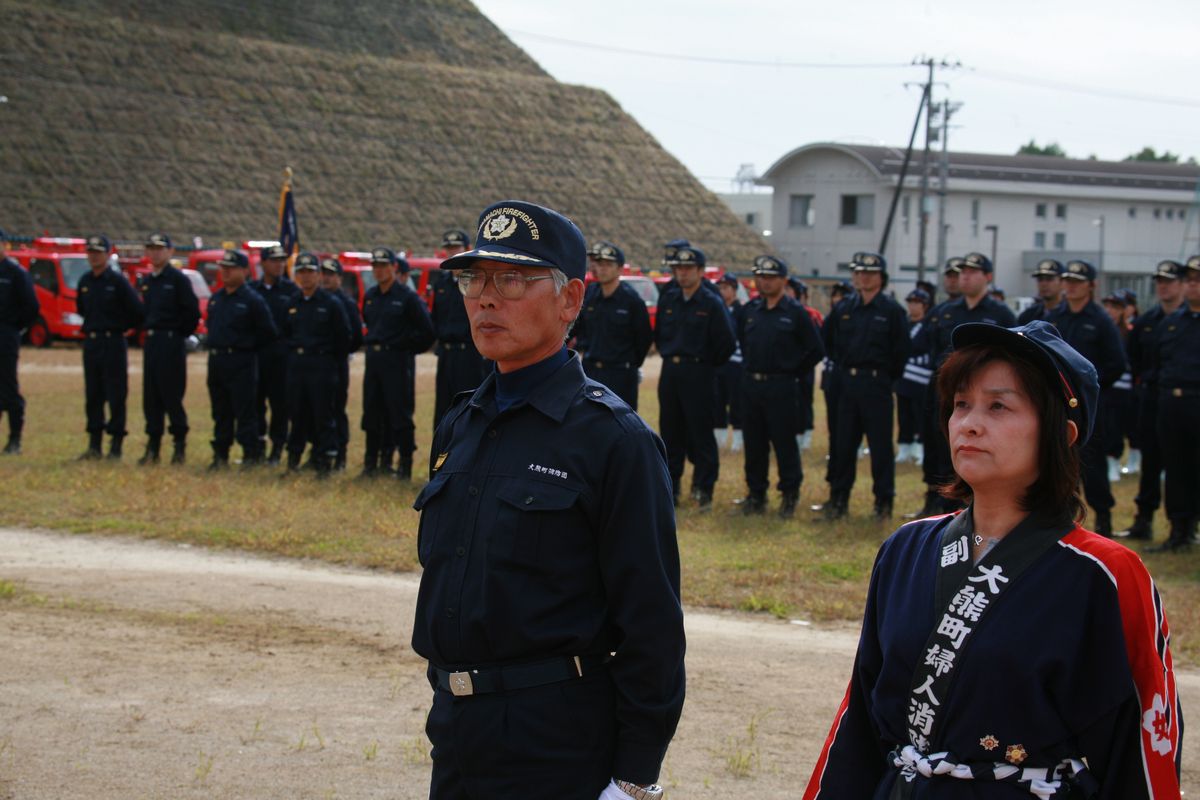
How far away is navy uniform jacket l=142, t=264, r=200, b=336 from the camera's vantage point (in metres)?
14.0

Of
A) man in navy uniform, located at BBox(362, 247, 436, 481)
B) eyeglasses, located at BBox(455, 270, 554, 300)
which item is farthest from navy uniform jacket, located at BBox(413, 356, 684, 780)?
man in navy uniform, located at BBox(362, 247, 436, 481)

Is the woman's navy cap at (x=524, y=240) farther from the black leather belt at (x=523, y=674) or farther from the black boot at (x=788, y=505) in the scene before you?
the black boot at (x=788, y=505)

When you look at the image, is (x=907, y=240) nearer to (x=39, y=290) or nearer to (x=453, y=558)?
(x=39, y=290)

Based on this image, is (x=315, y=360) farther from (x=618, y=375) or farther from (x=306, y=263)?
(x=618, y=375)

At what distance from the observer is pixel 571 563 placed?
295cm

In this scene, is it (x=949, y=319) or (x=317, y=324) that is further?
(x=317, y=324)

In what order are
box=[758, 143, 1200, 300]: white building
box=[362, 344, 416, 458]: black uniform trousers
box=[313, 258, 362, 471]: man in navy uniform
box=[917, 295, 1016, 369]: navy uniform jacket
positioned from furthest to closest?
Answer: 1. box=[758, 143, 1200, 300]: white building
2. box=[313, 258, 362, 471]: man in navy uniform
3. box=[362, 344, 416, 458]: black uniform trousers
4. box=[917, 295, 1016, 369]: navy uniform jacket

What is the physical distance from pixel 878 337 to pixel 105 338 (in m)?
8.43

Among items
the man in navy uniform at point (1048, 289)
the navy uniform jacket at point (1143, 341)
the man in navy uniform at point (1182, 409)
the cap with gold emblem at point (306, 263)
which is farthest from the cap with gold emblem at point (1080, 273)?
the cap with gold emblem at point (306, 263)

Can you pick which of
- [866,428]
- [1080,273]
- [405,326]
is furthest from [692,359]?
[1080,273]

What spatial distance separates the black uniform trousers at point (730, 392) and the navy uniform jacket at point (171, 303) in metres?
6.44

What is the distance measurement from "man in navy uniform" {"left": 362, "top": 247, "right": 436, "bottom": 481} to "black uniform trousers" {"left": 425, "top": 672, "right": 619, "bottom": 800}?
35.6 feet

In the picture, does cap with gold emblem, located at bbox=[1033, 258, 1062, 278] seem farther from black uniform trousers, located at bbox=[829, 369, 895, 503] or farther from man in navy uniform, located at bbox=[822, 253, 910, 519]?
black uniform trousers, located at bbox=[829, 369, 895, 503]

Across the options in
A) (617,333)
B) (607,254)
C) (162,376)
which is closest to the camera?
(607,254)
